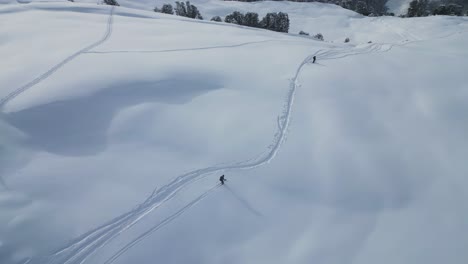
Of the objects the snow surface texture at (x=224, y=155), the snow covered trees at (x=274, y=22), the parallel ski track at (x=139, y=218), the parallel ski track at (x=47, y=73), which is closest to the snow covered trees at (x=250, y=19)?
the snow covered trees at (x=274, y=22)

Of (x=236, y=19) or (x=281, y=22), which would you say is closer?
(x=236, y=19)

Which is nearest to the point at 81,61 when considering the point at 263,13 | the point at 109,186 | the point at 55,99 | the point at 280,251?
the point at 55,99

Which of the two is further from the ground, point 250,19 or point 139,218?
point 250,19

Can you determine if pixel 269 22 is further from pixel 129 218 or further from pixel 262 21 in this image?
pixel 129 218

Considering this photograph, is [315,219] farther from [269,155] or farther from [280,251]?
[269,155]

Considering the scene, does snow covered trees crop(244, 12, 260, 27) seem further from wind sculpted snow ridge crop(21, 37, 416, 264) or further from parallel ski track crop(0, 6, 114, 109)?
wind sculpted snow ridge crop(21, 37, 416, 264)

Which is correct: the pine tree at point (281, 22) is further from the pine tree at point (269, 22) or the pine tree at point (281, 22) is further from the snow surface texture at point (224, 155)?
the snow surface texture at point (224, 155)

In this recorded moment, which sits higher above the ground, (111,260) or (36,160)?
(36,160)

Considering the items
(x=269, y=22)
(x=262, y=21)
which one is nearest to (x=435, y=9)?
(x=269, y=22)
